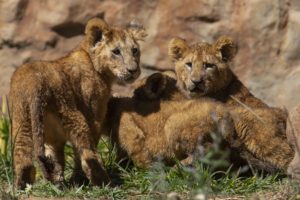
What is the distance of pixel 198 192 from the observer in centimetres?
621

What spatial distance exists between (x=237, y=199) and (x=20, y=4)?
4935 mm

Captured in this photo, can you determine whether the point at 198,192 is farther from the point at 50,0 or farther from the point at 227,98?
the point at 50,0

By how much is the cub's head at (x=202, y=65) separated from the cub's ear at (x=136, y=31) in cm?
57

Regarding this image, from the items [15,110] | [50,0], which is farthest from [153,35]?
[15,110]

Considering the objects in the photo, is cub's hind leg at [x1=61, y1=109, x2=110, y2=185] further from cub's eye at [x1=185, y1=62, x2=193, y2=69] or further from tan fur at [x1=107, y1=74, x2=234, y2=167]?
cub's eye at [x1=185, y1=62, x2=193, y2=69]

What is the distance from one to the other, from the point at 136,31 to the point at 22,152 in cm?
248

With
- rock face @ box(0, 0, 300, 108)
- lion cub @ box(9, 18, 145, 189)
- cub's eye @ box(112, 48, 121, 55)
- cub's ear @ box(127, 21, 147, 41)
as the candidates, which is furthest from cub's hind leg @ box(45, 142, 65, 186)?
rock face @ box(0, 0, 300, 108)

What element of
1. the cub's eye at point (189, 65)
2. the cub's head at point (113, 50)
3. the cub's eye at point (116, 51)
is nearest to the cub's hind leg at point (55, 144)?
the cub's head at point (113, 50)

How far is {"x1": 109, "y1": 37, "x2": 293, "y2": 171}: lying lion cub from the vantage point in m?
9.57

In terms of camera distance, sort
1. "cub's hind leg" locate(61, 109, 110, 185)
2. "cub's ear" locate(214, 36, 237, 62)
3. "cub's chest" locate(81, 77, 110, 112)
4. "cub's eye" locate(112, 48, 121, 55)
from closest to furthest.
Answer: "cub's hind leg" locate(61, 109, 110, 185) < "cub's chest" locate(81, 77, 110, 112) < "cub's eye" locate(112, 48, 121, 55) < "cub's ear" locate(214, 36, 237, 62)

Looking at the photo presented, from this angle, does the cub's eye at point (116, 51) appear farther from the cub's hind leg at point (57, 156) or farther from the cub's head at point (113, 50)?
the cub's hind leg at point (57, 156)

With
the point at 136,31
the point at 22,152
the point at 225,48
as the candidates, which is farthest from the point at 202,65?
the point at 22,152

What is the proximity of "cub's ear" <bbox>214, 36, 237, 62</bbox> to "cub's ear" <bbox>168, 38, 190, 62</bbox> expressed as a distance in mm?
372

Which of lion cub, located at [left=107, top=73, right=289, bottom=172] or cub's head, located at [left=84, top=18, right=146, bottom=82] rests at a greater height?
cub's head, located at [left=84, top=18, right=146, bottom=82]
